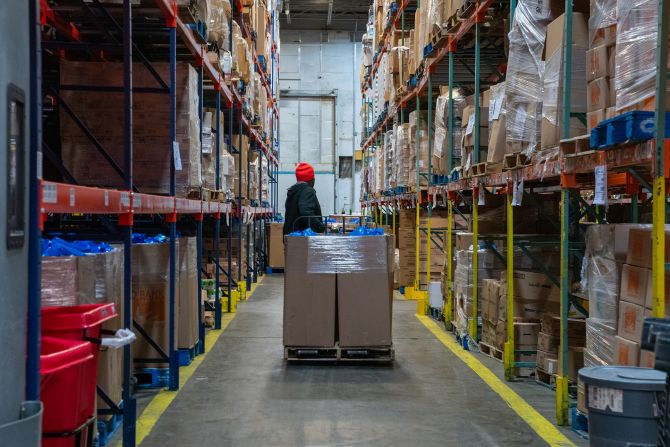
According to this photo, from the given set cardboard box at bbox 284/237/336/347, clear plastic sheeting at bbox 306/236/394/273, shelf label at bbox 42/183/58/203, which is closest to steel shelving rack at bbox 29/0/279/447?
shelf label at bbox 42/183/58/203

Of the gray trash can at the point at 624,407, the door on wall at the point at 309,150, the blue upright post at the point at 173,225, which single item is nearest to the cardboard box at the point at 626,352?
the gray trash can at the point at 624,407

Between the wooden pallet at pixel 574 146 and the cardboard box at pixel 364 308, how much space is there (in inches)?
101

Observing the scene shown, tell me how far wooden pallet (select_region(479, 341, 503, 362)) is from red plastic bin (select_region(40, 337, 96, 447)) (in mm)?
4897

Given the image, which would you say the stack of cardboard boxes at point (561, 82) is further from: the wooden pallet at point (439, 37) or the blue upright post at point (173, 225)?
the wooden pallet at point (439, 37)

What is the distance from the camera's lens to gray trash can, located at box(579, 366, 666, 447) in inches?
113

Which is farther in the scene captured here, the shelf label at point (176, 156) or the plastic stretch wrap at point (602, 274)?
the shelf label at point (176, 156)

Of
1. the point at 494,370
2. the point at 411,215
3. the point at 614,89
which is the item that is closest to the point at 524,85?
the point at 614,89

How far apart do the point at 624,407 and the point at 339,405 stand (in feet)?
9.52

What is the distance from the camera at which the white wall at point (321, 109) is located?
82.5ft

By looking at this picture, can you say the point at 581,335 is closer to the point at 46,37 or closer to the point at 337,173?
the point at 46,37

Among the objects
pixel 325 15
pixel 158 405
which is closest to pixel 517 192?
pixel 158 405

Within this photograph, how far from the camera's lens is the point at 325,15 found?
83.8 ft

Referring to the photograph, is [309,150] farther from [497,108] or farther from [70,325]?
[70,325]

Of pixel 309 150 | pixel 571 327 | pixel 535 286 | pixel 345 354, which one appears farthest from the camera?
pixel 309 150
